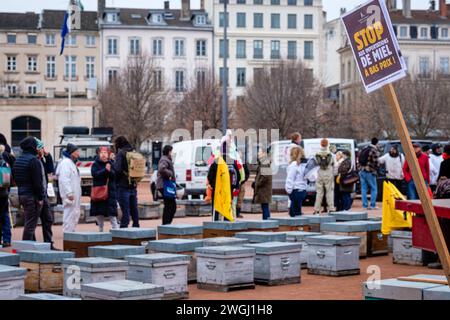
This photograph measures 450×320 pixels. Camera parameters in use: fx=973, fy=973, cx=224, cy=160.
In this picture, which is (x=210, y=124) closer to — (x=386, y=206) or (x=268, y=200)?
(x=268, y=200)

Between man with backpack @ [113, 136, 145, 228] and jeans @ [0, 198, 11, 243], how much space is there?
249cm

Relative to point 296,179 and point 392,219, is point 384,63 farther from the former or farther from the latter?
point 296,179

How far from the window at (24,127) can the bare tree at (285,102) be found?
15392 mm

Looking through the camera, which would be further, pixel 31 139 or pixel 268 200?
pixel 268 200

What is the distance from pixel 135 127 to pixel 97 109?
293 inches

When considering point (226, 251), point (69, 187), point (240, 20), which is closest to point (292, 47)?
point (240, 20)

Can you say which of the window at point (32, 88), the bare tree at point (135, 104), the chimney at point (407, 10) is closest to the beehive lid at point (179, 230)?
the bare tree at point (135, 104)

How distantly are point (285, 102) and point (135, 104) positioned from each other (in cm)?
1122

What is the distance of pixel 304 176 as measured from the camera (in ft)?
75.9

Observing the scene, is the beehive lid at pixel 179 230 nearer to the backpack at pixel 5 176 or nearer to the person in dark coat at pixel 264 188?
the backpack at pixel 5 176

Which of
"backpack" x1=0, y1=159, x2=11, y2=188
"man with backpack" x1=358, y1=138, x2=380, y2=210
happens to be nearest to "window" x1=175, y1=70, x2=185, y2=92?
"man with backpack" x1=358, y1=138, x2=380, y2=210

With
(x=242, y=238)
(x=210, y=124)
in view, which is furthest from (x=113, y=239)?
(x=210, y=124)

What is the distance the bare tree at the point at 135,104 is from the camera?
70.4 m

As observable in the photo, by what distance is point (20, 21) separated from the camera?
106m
